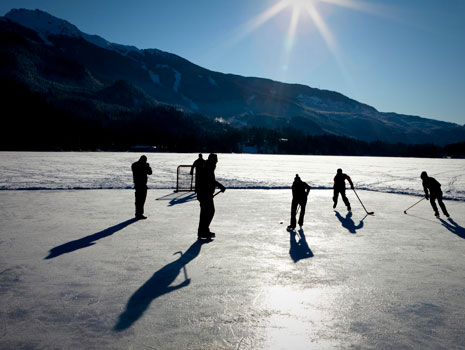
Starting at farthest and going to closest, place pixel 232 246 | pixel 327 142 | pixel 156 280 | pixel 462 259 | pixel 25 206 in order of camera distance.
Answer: pixel 327 142, pixel 25 206, pixel 232 246, pixel 462 259, pixel 156 280

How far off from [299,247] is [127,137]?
447ft

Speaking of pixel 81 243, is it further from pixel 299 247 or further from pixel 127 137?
pixel 127 137

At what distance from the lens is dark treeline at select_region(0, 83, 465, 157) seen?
11238 centimetres

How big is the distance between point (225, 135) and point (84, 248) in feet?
542

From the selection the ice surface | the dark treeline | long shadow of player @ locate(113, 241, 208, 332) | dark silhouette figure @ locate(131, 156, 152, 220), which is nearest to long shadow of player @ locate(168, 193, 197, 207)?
dark silhouette figure @ locate(131, 156, 152, 220)

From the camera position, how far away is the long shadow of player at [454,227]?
8.59 m

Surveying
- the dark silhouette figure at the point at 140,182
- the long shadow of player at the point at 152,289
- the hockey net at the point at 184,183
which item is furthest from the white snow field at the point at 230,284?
the hockey net at the point at 184,183

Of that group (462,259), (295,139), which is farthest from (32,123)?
(462,259)

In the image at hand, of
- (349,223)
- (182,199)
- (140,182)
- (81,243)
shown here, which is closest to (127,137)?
(182,199)

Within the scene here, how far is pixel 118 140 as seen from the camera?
13000 cm

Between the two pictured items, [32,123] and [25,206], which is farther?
[32,123]

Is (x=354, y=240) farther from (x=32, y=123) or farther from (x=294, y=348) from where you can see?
(x=32, y=123)

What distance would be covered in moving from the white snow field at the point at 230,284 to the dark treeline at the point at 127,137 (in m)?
111

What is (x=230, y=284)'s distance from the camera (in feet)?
15.8
